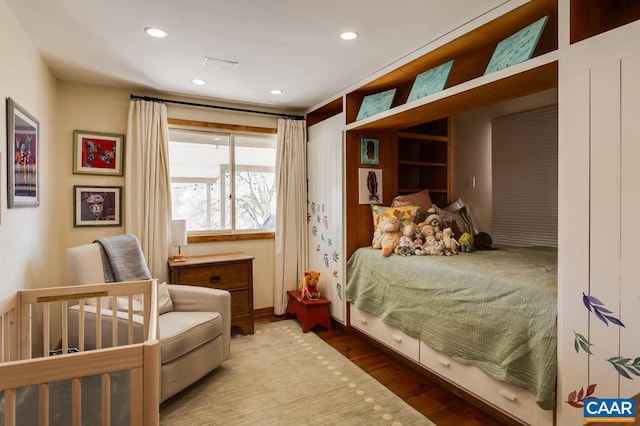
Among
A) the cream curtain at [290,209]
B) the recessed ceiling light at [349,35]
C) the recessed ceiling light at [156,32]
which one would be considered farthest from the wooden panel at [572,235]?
the cream curtain at [290,209]

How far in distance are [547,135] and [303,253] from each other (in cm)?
281

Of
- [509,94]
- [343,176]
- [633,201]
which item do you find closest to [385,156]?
[343,176]

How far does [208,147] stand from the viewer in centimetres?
386

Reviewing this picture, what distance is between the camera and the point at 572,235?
1611 mm

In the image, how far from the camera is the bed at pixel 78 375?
33.9 inches

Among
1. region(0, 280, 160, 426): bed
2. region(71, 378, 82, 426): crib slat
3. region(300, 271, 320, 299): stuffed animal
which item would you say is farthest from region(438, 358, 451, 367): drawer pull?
region(71, 378, 82, 426): crib slat

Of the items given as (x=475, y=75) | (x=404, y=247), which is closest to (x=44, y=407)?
→ (x=404, y=247)

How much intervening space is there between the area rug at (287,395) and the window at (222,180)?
1.49 m

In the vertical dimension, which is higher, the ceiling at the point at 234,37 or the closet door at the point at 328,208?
the ceiling at the point at 234,37

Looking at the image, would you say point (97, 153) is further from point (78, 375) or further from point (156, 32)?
point (78, 375)

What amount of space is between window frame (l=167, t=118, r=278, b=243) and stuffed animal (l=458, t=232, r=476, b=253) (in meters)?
2.13

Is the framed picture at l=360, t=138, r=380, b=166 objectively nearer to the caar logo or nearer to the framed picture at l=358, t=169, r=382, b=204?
the framed picture at l=358, t=169, r=382, b=204

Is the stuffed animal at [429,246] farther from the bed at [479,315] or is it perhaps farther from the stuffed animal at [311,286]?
the stuffed animal at [311,286]

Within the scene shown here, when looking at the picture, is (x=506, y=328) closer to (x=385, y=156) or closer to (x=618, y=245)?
(x=618, y=245)
